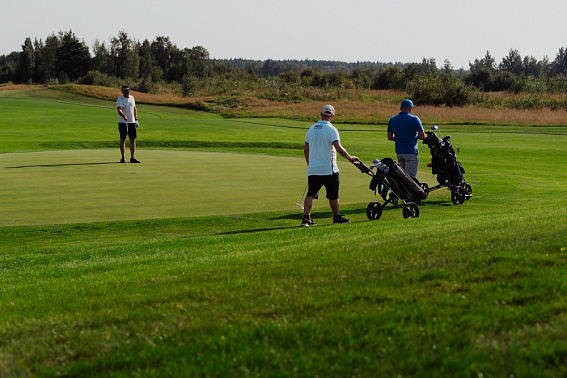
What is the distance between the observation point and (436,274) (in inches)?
203

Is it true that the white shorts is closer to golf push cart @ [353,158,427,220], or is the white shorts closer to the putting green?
the putting green

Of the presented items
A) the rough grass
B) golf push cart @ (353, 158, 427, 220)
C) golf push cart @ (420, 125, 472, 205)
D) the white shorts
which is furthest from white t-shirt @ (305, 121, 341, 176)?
the rough grass

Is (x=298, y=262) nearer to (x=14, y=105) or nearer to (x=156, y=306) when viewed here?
(x=156, y=306)

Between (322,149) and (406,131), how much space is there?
11.1 feet

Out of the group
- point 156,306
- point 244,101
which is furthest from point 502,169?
point 244,101

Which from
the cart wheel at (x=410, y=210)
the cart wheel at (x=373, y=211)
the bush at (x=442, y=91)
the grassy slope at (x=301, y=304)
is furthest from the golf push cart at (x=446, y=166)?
the bush at (x=442, y=91)

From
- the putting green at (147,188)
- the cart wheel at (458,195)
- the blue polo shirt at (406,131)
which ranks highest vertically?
the blue polo shirt at (406,131)

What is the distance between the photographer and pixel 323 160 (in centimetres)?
1033

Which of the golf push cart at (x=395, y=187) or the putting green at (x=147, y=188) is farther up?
the golf push cart at (x=395, y=187)

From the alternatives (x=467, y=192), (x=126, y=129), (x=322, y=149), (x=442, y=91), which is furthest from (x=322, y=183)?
(x=442, y=91)

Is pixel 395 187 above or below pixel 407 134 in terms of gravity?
below

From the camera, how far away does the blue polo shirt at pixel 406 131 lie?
1297cm

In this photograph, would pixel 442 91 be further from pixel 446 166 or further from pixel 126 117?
pixel 446 166

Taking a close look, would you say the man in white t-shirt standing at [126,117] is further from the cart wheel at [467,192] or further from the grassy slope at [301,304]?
the grassy slope at [301,304]
